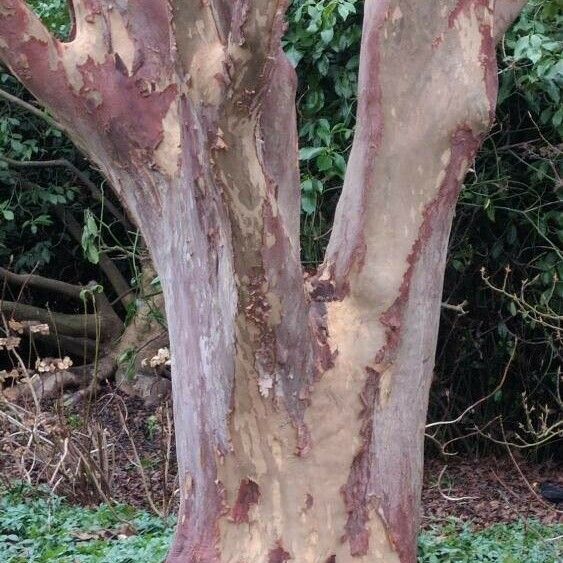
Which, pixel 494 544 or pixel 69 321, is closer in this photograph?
pixel 494 544

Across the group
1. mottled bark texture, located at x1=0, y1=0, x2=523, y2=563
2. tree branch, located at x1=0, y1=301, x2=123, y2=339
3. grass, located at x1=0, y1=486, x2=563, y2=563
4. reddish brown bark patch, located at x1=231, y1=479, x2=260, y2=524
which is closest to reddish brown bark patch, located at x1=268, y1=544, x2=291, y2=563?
mottled bark texture, located at x1=0, y1=0, x2=523, y2=563

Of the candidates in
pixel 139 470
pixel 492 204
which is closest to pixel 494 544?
pixel 492 204

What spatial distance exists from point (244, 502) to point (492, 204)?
3.58m

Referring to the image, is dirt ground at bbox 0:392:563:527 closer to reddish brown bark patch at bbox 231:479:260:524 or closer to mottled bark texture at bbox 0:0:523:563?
mottled bark texture at bbox 0:0:523:563

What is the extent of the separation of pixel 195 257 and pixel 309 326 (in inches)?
16.9

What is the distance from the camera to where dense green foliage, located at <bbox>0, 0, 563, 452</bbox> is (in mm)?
5223

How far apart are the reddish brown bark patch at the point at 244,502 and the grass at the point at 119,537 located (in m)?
1.44

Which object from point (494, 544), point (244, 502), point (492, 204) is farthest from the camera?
point (492, 204)

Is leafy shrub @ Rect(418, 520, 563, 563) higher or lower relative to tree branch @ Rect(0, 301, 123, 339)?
lower

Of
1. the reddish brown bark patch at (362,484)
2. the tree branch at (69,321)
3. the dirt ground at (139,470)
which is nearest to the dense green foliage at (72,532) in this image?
the dirt ground at (139,470)

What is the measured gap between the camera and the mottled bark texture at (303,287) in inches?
108

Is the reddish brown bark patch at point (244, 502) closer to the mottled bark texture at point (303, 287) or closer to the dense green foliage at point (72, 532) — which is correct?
the mottled bark texture at point (303, 287)

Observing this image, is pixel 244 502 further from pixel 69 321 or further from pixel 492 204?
pixel 69 321

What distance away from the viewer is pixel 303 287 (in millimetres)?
2678
